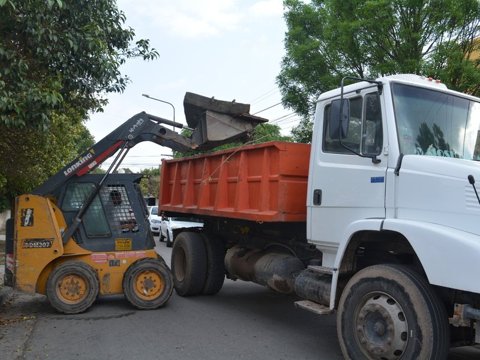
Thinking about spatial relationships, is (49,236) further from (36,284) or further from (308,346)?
(308,346)

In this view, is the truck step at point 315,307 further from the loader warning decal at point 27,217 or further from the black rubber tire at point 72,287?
the loader warning decal at point 27,217

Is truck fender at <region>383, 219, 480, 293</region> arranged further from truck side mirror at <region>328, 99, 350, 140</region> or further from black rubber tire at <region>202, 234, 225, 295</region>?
black rubber tire at <region>202, 234, 225, 295</region>

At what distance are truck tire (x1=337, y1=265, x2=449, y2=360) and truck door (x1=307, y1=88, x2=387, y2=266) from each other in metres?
0.61

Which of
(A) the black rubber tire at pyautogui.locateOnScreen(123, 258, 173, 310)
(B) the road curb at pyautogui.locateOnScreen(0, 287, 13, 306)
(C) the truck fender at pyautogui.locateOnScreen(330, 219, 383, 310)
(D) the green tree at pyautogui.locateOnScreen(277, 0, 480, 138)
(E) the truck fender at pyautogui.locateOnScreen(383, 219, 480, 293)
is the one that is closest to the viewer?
(E) the truck fender at pyautogui.locateOnScreen(383, 219, 480, 293)

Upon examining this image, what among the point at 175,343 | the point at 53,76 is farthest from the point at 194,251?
the point at 53,76

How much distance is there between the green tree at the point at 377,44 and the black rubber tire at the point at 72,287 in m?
8.17

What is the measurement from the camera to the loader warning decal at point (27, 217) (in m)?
7.76

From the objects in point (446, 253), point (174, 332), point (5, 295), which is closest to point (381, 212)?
point (446, 253)

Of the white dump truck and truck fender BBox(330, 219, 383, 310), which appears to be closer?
the white dump truck

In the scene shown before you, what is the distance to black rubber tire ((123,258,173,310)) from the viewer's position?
8078 mm

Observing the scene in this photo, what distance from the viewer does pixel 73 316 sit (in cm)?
770

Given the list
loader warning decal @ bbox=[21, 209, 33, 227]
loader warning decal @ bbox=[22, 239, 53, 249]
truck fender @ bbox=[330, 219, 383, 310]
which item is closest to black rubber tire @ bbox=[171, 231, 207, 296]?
loader warning decal @ bbox=[22, 239, 53, 249]

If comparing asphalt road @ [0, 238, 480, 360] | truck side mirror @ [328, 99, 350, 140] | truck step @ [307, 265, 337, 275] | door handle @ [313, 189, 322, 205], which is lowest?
asphalt road @ [0, 238, 480, 360]

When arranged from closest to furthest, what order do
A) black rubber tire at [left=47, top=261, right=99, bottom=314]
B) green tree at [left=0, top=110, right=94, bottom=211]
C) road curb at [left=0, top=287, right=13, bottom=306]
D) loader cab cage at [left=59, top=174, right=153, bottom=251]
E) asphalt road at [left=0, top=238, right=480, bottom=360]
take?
asphalt road at [left=0, top=238, right=480, bottom=360] < black rubber tire at [left=47, top=261, right=99, bottom=314] < loader cab cage at [left=59, top=174, right=153, bottom=251] < road curb at [left=0, top=287, right=13, bottom=306] < green tree at [left=0, top=110, right=94, bottom=211]
